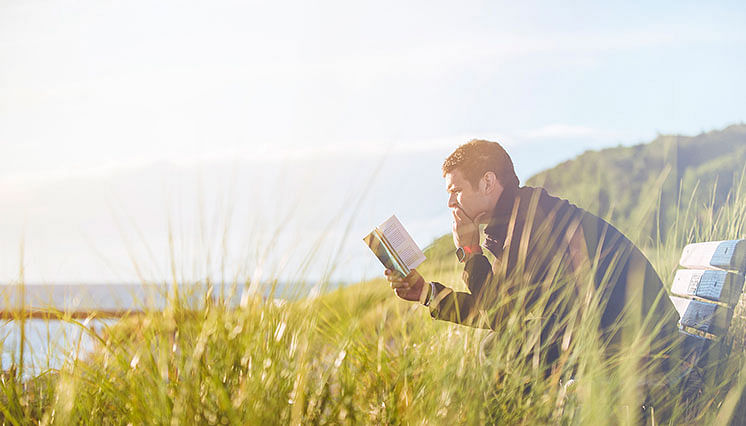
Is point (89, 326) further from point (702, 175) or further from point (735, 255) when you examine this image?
point (702, 175)

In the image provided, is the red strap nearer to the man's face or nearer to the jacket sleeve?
the man's face

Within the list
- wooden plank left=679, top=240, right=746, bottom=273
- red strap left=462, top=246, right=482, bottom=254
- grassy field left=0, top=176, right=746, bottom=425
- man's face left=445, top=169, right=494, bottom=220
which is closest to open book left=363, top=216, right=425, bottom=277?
grassy field left=0, top=176, right=746, bottom=425

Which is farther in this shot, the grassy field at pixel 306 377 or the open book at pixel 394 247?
the open book at pixel 394 247

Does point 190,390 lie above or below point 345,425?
above

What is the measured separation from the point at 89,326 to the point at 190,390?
710 millimetres

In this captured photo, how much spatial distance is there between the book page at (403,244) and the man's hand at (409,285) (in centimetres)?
5

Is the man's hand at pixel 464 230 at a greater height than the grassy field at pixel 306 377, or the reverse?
the man's hand at pixel 464 230

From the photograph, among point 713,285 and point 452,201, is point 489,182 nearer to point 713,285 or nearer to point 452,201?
point 452,201

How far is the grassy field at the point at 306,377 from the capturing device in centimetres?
181

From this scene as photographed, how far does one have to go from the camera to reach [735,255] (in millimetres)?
2984

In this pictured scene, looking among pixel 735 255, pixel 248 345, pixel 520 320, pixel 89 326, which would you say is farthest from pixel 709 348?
pixel 89 326

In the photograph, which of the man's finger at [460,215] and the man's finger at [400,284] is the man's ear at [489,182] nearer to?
the man's finger at [460,215]

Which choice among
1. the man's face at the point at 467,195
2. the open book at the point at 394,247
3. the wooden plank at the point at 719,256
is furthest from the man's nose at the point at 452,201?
the wooden plank at the point at 719,256

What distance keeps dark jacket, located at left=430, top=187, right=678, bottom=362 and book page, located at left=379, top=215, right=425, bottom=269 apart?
136 millimetres
